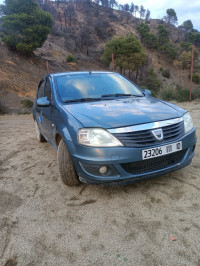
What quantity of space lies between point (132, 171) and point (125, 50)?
31491 mm

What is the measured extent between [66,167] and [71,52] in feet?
126

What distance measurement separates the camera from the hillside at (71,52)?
20.3 metres

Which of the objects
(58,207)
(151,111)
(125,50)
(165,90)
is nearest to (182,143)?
(151,111)

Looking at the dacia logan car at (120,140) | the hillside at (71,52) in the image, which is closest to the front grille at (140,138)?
the dacia logan car at (120,140)

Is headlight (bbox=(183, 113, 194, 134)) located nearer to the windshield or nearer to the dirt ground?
the dirt ground

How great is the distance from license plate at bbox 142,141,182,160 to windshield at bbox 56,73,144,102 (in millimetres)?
1267

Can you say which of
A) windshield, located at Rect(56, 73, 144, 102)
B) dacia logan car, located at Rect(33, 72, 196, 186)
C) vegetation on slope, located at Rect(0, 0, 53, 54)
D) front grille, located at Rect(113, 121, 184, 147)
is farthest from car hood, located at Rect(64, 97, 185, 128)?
vegetation on slope, located at Rect(0, 0, 53, 54)

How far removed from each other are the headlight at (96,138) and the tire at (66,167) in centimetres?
36

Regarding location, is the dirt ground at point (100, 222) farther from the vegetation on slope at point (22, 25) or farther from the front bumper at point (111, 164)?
the vegetation on slope at point (22, 25)

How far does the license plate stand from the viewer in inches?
91.7

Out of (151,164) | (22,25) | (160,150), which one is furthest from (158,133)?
(22,25)

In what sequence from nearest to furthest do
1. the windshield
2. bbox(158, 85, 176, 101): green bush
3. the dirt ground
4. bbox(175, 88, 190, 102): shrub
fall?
1. the dirt ground
2. the windshield
3. bbox(175, 88, 190, 102): shrub
4. bbox(158, 85, 176, 101): green bush

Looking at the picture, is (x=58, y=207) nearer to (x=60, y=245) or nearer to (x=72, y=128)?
(x=60, y=245)

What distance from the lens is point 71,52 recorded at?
3822 centimetres
